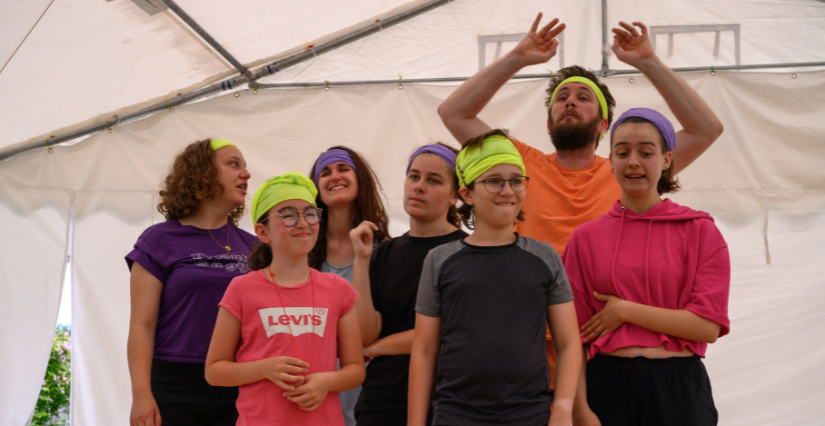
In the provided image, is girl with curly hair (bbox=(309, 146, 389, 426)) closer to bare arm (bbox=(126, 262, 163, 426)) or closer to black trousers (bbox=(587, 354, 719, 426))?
bare arm (bbox=(126, 262, 163, 426))

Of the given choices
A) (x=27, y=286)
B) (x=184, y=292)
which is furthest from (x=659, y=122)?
(x=27, y=286)

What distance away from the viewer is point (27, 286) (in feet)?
11.3

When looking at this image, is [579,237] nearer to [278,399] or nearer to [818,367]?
[278,399]

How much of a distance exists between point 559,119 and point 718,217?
1.55 m

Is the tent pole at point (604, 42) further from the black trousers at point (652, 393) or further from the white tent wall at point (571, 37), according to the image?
the black trousers at point (652, 393)

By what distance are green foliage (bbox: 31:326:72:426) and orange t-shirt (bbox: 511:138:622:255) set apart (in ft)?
12.6

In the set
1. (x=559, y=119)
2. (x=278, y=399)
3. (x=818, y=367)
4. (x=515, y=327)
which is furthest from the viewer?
(x=818, y=367)

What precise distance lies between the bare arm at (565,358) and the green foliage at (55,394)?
4.04m

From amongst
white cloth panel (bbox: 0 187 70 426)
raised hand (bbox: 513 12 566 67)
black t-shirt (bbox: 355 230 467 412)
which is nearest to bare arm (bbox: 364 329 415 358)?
black t-shirt (bbox: 355 230 467 412)

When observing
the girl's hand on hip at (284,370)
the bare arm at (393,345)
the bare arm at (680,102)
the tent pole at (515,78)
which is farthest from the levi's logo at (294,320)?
the tent pole at (515,78)

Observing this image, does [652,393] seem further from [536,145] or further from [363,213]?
[536,145]

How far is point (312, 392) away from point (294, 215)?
20.6 inches

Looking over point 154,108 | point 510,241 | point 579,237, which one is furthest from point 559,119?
point 154,108

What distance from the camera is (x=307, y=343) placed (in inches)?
66.2
